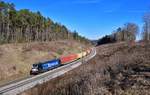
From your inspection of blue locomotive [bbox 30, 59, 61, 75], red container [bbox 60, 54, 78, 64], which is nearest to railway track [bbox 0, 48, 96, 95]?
blue locomotive [bbox 30, 59, 61, 75]

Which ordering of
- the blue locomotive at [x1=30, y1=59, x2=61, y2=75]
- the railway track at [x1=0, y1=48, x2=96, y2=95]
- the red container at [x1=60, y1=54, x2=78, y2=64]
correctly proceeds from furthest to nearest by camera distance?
the red container at [x1=60, y1=54, x2=78, y2=64] → the blue locomotive at [x1=30, y1=59, x2=61, y2=75] → the railway track at [x1=0, y1=48, x2=96, y2=95]

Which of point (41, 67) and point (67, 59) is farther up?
point (67, 59)

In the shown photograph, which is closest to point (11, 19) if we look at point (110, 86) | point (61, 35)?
point (61, 35)

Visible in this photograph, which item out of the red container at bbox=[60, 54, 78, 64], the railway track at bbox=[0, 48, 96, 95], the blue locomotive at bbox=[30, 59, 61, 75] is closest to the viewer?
the railway track at bbox=[0, 48, 96, 95]

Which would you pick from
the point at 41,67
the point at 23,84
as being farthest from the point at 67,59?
the point at 23,84

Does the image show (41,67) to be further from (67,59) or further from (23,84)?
(67,59)

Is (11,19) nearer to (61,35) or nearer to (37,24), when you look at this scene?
(37,24)

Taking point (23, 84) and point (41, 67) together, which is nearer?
point (23, 84)

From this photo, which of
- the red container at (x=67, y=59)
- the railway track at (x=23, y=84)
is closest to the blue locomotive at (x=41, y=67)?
the railway track at (x=23, y=84)

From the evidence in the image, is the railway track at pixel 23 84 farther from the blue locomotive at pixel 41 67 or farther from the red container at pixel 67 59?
the red container at pixel 67 59

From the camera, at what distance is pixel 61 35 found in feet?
604

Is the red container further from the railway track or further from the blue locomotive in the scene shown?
the railway track

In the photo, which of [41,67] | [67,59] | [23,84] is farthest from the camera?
[67,59]

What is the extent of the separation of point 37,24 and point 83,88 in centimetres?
12183
